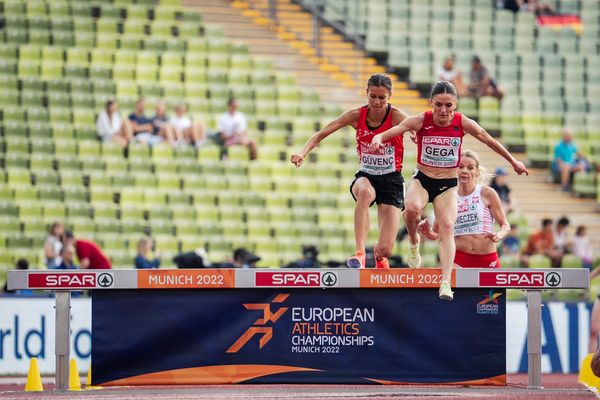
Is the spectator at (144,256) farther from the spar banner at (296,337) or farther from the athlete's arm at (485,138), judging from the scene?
the athlete's arm at (485,138)

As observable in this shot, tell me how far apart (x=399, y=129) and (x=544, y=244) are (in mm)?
9933

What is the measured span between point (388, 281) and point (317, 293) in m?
0.69

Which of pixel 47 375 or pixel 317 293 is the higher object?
pixel 317 293

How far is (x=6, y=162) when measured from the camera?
21859mm

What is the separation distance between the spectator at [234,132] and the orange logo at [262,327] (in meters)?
10.5

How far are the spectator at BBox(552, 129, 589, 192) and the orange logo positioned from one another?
1304cm

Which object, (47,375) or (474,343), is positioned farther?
(47,375)

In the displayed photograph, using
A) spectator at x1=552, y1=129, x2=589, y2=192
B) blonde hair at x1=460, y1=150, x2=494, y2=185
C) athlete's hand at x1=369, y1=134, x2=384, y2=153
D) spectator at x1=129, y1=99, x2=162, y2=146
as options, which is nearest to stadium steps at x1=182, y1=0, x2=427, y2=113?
spectator at x1=552, y1=129, x2=589, y2=192

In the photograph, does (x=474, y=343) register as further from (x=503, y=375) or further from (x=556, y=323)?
(x=556, y=323)

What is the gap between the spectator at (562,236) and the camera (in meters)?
22.1

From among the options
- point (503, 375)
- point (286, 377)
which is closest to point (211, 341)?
point (286, 377)

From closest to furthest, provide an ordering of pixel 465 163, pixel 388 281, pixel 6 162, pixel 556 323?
pixel 388 281
pixel 465 163
pixel 556 323
pixel 6 162

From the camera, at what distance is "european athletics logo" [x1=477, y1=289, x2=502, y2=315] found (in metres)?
12.9

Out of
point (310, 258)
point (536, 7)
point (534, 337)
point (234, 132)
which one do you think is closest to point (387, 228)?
point (534, 337)
